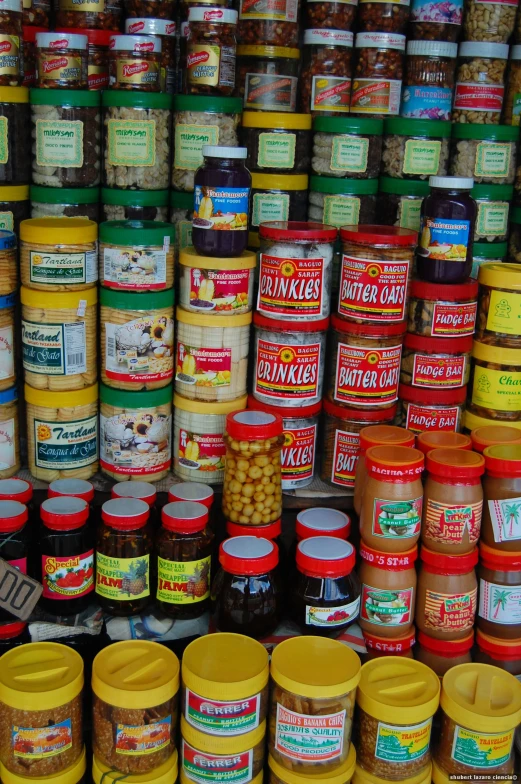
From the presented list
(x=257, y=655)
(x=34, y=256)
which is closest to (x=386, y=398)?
(x=257, y=655)

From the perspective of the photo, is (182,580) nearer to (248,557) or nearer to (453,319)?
(248,557)

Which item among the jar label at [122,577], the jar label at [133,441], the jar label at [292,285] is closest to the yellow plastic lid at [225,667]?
the jar label at [122,577]

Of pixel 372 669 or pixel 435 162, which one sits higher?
pixel 435 162

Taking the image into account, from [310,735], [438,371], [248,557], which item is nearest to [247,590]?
[248,557]

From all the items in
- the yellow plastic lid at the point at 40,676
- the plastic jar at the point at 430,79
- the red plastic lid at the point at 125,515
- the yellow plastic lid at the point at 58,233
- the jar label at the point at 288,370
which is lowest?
the yellow plastic lid at the point at 40,676

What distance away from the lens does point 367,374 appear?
2088mm

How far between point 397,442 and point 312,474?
13.7 inches

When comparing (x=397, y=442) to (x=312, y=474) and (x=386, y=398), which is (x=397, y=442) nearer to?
(x=386, y=398)

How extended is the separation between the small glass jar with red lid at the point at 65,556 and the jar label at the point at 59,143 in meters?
0.88

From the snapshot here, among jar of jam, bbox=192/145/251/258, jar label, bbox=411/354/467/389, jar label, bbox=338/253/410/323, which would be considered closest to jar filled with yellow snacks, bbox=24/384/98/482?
jar of jam, bbox=192/145/251/258

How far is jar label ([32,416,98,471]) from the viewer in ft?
6.81

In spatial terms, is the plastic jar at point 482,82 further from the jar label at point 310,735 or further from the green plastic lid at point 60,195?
the jar label at point 310,735

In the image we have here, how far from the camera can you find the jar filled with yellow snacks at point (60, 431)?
2058mm

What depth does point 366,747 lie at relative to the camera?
5.38ft
